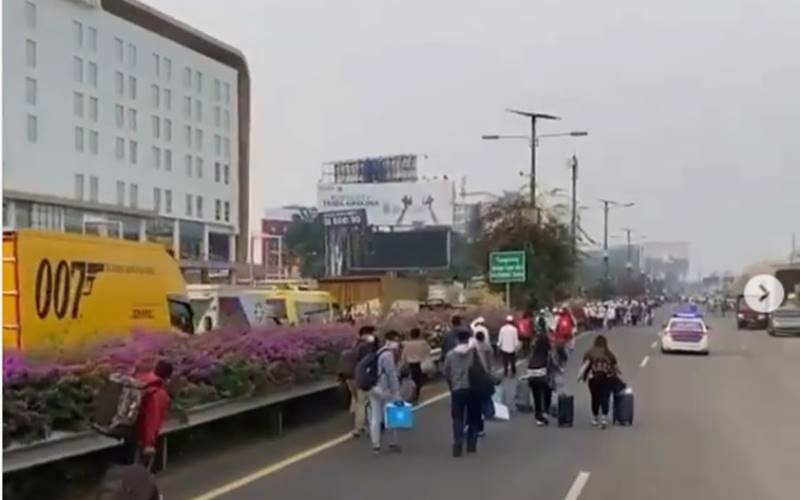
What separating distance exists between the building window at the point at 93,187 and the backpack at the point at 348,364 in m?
72.9

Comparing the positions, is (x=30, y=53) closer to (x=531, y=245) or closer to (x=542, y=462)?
(x=531, y=245)

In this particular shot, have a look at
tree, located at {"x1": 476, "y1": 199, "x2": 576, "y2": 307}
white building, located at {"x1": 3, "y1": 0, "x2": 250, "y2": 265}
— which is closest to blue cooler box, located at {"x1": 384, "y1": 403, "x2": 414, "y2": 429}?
tree, located at {"x1": 476, "y1": 199, "x2": 576, "y2": 307}

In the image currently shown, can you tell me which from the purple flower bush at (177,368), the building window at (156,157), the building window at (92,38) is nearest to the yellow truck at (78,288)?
the purple flower bush at (177,368)

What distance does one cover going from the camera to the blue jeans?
15713 mm

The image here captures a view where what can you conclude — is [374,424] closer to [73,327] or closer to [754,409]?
[73,327]

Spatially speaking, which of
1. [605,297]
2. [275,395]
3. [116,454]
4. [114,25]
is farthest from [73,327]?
[605,297]

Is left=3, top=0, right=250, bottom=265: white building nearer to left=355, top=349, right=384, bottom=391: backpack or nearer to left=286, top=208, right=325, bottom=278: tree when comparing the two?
left=286, top=208, right=325, bottom=278: tree

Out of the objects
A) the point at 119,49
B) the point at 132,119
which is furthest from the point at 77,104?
the point at 132,119

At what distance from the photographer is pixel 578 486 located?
42.4 feet

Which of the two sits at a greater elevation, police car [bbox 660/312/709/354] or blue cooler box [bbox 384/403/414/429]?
blue cooler box [bbox 384/403/414/429]

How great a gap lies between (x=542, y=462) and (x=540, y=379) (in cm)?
528

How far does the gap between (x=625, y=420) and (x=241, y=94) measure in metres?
103

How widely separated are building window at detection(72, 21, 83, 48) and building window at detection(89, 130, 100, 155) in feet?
20.5

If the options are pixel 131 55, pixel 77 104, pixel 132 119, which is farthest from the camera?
pixel 132 119
